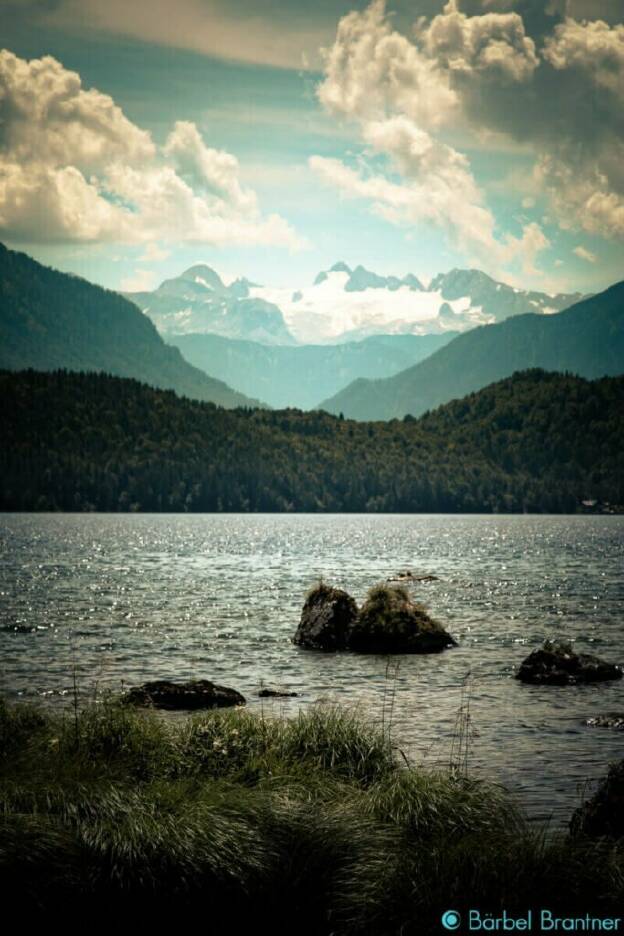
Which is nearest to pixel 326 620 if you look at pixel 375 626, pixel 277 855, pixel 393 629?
pixel 375 626

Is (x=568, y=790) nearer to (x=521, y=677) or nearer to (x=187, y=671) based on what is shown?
(x=521, y=677)

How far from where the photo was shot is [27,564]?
337 ft

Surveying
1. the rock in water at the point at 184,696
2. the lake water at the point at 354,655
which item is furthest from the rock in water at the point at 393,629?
the rock in water at the point at 184,696

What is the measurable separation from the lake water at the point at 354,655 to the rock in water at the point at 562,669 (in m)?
0.89

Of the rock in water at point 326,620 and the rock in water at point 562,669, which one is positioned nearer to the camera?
the rock in water at point 562,669

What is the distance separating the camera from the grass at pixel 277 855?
1218 centimetres

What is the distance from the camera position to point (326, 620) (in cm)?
4597

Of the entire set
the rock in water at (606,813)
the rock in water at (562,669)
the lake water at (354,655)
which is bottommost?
the lake water at (354,655)

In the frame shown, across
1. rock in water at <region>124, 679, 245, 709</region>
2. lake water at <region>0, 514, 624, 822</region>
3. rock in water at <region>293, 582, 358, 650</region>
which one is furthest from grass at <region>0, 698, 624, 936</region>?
rock in water at <region>293, 582, 358, 650</region>

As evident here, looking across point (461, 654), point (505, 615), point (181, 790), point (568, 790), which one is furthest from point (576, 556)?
point (181, 790)

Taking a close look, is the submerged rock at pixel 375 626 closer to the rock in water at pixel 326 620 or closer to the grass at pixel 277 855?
the rock in water at pixel 326 620

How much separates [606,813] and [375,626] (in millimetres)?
29809

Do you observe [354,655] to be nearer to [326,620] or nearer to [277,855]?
[326,620]

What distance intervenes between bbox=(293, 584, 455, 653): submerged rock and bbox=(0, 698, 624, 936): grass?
2893 centimetres
